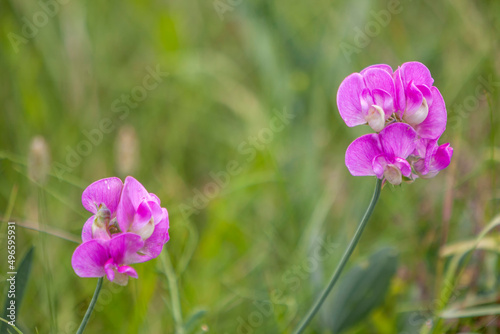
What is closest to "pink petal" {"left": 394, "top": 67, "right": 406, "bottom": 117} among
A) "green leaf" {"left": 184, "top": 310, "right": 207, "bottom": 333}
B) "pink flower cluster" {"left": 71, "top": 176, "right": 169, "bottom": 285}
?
"pink flower cluster" {"left": 71, "top": 176, "right": 169, "bottom": 285}

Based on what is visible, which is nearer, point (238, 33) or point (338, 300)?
point (338, 300)

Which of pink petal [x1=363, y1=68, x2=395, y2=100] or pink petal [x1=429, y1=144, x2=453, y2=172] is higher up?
pink petal [x1=363, y1=68, x2=395, y2=100]

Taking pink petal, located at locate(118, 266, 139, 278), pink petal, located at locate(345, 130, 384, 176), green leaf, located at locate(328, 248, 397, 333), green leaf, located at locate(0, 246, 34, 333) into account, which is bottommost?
green leaf, located at locate(328, 248, 397, 333)

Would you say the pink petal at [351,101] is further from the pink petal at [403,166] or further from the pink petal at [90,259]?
the pink petal at [90,259]

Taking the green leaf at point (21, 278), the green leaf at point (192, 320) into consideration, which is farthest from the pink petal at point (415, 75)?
the green leaf at point (21, 278)

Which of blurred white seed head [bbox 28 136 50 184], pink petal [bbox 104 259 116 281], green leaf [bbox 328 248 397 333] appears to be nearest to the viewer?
pink petal [bbox 104 259 116 281]

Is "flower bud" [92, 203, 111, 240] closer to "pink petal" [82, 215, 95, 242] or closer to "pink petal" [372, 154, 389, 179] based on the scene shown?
"pink petal" [82, 215, 95, 242]

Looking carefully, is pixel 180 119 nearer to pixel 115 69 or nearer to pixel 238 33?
pixel 115 69

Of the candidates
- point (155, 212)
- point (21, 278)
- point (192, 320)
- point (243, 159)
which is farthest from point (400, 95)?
point (243, 159)

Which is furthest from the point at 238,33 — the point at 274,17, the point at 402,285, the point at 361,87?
the point at 361,87
